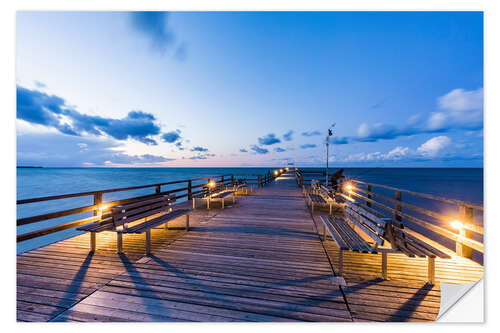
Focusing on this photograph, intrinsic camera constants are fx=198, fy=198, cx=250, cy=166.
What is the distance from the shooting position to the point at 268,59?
7.02 m

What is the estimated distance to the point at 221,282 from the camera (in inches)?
88.5

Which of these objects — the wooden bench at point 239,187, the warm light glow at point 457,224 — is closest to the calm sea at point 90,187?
the warm light glow at point 457,224

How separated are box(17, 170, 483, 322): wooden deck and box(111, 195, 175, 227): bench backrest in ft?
1.62

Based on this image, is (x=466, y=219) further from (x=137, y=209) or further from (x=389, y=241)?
(x=137, y=209)

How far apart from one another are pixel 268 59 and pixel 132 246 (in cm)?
684

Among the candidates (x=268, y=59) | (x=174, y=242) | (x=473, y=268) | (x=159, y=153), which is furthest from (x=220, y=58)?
(x=159, y=153)

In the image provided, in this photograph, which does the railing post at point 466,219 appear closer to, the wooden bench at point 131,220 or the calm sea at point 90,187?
the calm sea at point 90,187

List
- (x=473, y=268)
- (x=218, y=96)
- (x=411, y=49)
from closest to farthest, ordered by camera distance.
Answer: (x=473, y=268), (x=411, y=49), (x=218, y=96)

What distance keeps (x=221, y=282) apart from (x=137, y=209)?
2097 millimetres

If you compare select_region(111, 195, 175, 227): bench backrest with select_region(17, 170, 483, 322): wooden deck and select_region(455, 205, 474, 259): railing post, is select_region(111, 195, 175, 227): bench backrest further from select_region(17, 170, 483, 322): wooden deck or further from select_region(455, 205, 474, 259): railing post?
select_region(455, 205, 474, 259): railing post

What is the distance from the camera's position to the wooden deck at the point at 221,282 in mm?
1805

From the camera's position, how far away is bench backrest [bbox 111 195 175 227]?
118 inches

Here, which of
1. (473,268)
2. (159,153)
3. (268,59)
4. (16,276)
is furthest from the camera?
(159,153)
